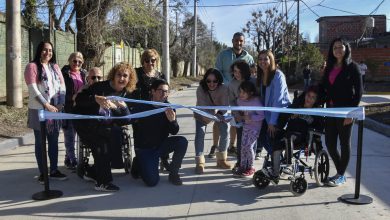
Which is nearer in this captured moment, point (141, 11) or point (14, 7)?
point (14, 7)

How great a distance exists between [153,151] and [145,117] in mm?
458

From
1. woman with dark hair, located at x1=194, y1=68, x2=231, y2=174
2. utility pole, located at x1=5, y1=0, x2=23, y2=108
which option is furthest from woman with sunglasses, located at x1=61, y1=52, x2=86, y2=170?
utility pole, located at x1=5, y1=0, x2=23, y2=108

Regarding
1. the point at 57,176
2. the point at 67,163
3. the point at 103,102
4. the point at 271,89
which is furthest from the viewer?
the point at 67,163

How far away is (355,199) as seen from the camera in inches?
204

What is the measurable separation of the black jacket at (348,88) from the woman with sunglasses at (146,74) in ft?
7.98

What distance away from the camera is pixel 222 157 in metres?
6.73

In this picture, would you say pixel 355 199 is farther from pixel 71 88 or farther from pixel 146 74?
pixel 71 88

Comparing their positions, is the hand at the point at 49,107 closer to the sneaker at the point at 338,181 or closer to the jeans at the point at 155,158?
the jeans at the point at 155,158

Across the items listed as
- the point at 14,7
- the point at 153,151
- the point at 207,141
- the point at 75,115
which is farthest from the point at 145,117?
the point at 14,7

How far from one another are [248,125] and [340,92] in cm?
125

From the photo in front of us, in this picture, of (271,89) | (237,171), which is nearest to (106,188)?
(237,171)

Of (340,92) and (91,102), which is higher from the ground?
(340,92)

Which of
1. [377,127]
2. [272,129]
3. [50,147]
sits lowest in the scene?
[377,127]

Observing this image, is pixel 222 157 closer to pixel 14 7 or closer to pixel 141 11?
pixel 14 7
